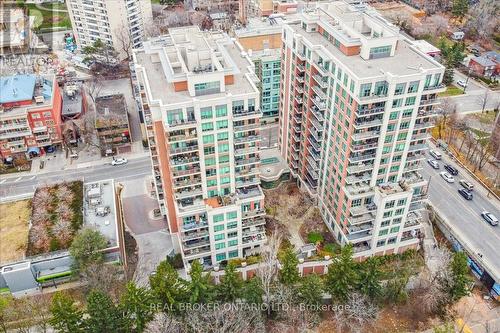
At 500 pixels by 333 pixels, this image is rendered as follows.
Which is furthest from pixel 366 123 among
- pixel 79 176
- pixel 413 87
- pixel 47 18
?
pixel 47 18

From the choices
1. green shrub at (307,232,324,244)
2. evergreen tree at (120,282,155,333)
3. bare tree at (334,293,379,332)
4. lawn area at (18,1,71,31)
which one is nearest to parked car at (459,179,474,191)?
green shrub at (307,232,324,244)

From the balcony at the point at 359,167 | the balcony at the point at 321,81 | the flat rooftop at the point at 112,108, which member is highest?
the balcony at the point at 321,81

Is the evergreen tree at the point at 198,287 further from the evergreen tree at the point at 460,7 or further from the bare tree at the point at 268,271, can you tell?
the evergreen tree at the point at 460,7

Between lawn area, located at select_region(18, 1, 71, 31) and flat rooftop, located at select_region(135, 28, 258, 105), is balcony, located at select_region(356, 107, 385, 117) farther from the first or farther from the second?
lawn area, located at select_region(18, 1, 71, 31)

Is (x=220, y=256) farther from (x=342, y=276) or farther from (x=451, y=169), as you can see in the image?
(x=451, y=169)

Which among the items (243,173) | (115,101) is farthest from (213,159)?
(115,101)

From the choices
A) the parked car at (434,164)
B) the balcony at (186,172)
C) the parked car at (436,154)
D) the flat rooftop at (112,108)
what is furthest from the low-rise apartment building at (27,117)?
the parked car at (436,154)

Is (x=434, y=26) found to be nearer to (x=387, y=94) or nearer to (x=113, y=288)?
(x=387, y=94)
